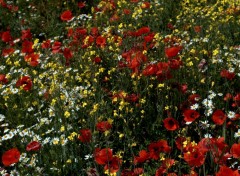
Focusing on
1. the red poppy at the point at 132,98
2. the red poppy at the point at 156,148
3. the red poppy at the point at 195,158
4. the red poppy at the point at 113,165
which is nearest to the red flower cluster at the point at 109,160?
the red poppy at the point at 113,165

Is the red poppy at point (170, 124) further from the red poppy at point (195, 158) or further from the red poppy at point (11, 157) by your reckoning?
the red poppy at point (11, 157)

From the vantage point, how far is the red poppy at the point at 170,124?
3095 mm

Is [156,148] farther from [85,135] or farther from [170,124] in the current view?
[85,135]

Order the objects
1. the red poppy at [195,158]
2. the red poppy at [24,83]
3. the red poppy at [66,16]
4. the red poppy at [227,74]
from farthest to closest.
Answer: the red poppy at [66,16] < the red poppy at [24,83] < the red poppy at [227,74] < the red poppy at [195,158]

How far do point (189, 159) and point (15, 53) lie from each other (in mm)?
3175

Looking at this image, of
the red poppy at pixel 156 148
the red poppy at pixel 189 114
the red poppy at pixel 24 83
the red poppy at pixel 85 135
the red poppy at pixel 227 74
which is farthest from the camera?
the red poppy at pixel 24 83

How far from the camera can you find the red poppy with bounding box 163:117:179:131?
122 inches

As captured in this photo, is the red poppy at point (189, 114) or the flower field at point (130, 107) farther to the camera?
the red poppy at point (189, 114)

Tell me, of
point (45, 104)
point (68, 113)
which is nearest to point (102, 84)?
point (45, 104)

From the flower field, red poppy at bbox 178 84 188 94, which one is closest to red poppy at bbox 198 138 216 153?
the flower field

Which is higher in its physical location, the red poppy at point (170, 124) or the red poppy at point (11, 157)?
the red poppy at point (11, 157)

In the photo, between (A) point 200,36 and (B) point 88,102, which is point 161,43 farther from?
(B) point 88,102

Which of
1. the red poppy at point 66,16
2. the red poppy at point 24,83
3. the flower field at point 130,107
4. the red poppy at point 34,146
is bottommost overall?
the flower field at point 130,107

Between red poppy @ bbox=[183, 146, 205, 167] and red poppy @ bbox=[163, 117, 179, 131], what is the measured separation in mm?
413
